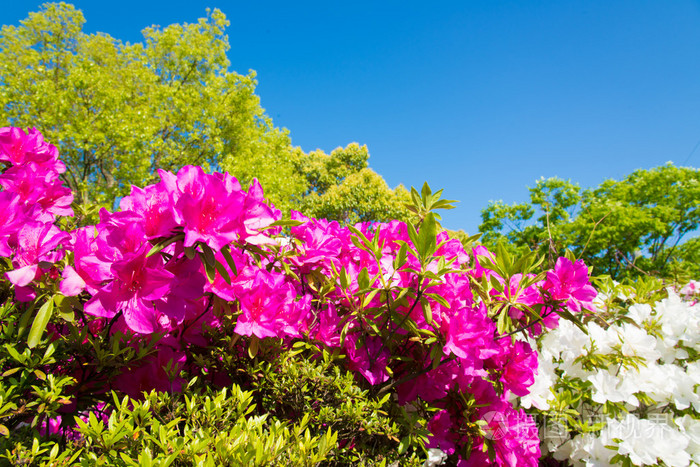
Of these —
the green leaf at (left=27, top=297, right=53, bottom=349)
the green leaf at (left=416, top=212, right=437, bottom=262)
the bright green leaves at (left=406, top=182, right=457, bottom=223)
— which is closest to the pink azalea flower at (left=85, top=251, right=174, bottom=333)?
the green leaf at (left=27, top=297, right=53, bottom=349)

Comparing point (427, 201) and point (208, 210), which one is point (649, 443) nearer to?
point (427, 201)

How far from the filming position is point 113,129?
12.2m

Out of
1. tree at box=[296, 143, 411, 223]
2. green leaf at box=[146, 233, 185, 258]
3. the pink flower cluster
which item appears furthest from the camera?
tree at box=[296, 143, 411, 223]

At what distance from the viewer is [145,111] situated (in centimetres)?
1331

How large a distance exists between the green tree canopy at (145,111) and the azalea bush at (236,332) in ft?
34.0

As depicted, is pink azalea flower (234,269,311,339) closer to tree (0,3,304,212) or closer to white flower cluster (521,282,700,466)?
white flower cluster (521,282,700,466)

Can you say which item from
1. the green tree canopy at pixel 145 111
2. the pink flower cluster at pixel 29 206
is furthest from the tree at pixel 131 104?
the pink flower cluster at pixel 29 206

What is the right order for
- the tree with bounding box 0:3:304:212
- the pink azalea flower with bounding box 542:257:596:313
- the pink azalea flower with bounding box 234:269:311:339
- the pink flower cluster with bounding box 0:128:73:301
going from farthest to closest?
the tree with bounding box 0:3:304:212 → the pink azalea flower with bounding box 542:257:596:313 → the pink azalea flower with bounding box 234:269:311:339 → the pink flower cluster with bounding box 0:128:73:301

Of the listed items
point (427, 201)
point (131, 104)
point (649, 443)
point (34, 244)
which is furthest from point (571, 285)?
point (131, 104)

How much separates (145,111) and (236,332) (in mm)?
14659

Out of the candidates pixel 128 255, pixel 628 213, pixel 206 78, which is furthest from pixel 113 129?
pixel 628 213

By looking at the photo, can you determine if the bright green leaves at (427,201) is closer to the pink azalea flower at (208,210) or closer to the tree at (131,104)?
the pink azalea flower at (208,210)

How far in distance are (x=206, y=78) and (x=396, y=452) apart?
1771 cm

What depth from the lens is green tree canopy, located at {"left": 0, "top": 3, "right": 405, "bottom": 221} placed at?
1249cm
